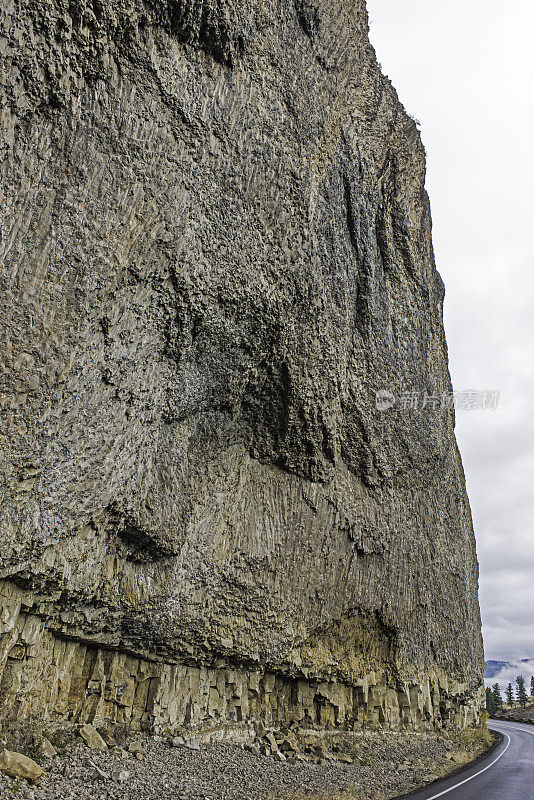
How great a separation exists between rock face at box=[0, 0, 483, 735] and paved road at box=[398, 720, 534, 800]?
97.3 inches

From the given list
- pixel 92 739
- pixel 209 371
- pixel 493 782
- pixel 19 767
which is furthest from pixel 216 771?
pixel 209 371

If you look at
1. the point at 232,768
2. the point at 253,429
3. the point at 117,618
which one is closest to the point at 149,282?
the point at 253,429

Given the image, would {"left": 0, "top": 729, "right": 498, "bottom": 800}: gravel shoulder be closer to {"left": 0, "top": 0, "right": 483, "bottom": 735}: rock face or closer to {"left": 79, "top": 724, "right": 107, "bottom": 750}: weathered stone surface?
{"left": 79, "top": 724, "right": 107, "bottom": 750}: weathered stone surface

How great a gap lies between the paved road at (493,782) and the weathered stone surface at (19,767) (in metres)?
6.83

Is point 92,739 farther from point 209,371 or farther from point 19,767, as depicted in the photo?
point 209,371

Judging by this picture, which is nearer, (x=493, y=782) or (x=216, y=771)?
(x=216, y=771)

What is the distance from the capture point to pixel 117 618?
9.91 metres

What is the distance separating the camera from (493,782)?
11844 millimetres

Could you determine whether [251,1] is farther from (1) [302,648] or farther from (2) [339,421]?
(1) [302,648]

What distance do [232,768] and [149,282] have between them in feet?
29.7

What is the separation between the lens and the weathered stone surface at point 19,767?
700 cm

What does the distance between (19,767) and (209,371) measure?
692 centimetres

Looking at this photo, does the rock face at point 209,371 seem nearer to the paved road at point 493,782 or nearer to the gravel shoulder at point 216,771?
the gravel shoulder at point 216,771

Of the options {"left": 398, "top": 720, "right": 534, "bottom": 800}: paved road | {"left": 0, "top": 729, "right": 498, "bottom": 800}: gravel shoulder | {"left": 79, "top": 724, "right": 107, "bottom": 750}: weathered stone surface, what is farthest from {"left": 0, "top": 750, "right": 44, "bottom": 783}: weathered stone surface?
{"left": 398, "top": 720, "right": 534, "bottom": 800}: paved road
